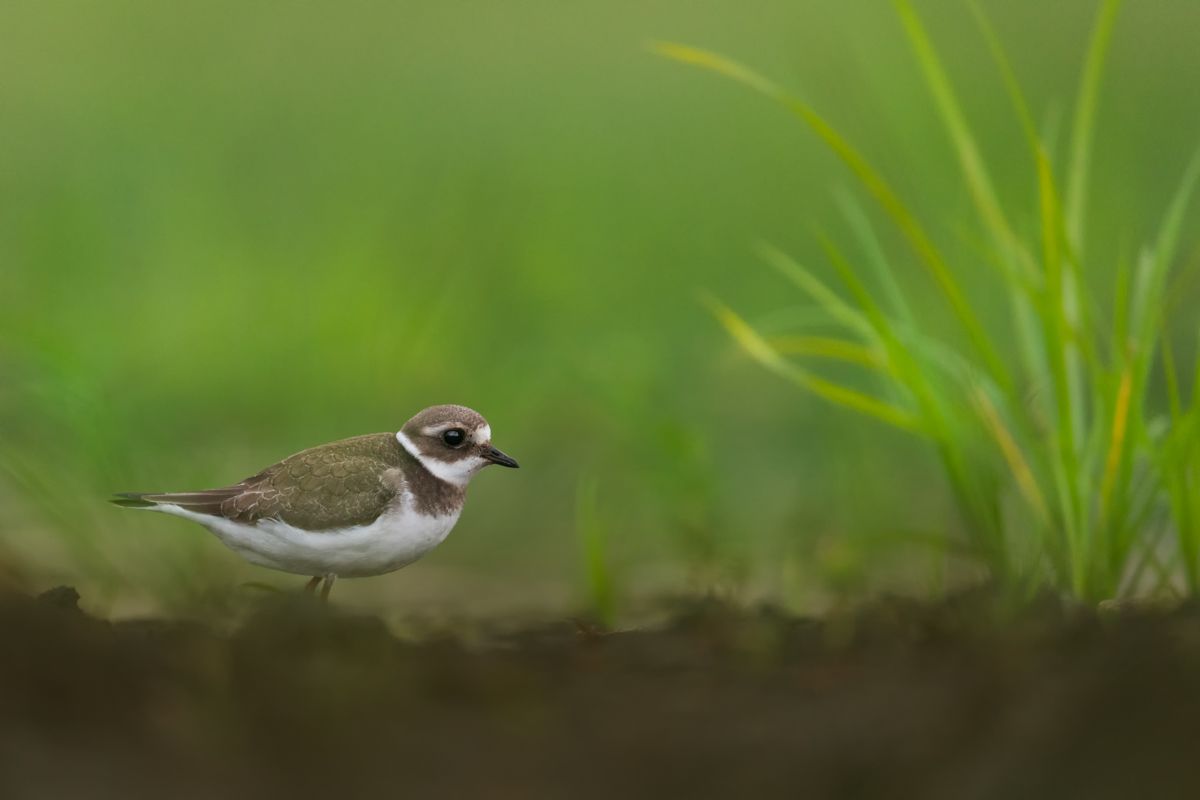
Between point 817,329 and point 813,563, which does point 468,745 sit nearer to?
point 813,563

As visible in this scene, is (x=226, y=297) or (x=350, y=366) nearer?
(x=350, y=366)

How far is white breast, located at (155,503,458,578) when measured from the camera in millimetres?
2148

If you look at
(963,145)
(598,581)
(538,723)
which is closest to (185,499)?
(598,581)

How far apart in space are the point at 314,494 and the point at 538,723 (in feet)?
2.56

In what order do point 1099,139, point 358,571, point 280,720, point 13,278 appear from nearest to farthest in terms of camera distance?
1. point 280,720
2. point 358,571
3. point 13,278
4. point 1099,139

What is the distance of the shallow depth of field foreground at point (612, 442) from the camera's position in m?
1.57

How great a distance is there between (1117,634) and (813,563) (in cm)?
93

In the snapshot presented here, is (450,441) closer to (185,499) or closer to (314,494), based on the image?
(314,494)

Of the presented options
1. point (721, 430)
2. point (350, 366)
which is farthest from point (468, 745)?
point (721, 430)

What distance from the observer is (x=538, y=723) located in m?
1.58

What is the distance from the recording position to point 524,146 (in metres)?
6.66

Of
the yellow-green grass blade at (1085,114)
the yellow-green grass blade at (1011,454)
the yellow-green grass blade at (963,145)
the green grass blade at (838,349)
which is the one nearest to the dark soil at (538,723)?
the yellow-green grass blade at (1011,454)

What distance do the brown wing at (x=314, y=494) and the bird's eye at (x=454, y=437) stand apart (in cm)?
10

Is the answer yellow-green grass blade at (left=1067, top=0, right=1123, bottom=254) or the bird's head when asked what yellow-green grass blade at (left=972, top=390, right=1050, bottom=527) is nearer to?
yellow-green grass blade at (left=1067, top=0, right=1123, bottom=254)
